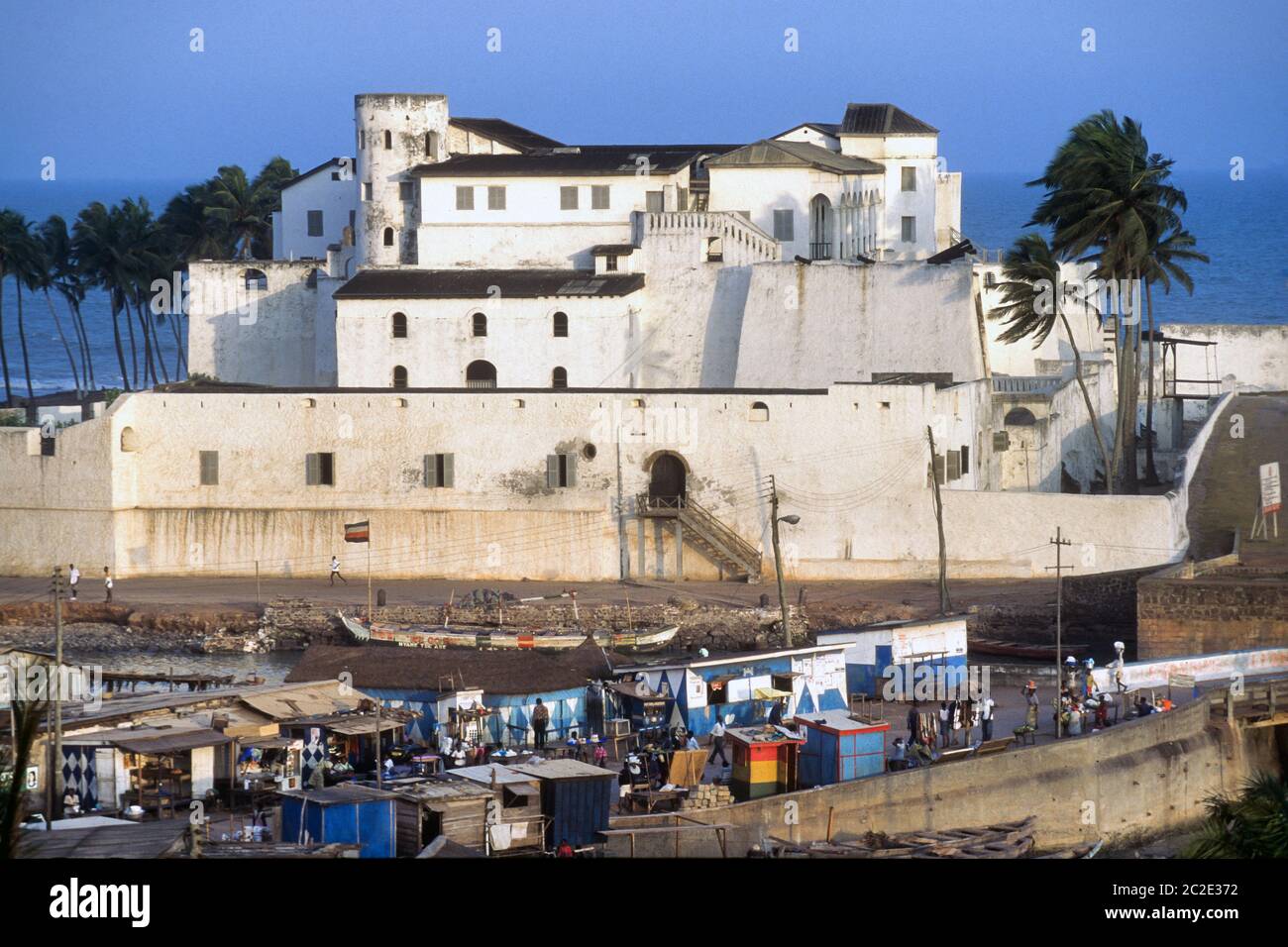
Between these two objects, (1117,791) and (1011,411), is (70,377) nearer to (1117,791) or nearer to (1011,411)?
(1011,411)

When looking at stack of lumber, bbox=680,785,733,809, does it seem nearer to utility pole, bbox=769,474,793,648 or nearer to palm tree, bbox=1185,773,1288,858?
palm tree, bbox=1185,773,1288,858

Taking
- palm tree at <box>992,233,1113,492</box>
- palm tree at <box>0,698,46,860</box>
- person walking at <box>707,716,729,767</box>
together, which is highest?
palm tree at <box>992,233,1113,492</box>

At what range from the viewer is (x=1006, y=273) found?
61.4 m

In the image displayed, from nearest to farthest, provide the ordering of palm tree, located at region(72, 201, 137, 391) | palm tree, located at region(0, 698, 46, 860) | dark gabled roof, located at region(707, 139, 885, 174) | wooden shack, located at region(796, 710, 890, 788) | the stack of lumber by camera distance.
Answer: palm tree, located at region(0, 698, 46, 860) < the stack of lumber < wooden shack, located at region(796, 710, 890, 788) < dark gabled roof, located at region(707, 139, 885, 174) < palm tree, located at region(72, 201, 137, 391)

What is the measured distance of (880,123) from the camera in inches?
2704

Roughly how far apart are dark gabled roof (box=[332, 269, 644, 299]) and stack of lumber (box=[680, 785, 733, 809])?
29.4 metres

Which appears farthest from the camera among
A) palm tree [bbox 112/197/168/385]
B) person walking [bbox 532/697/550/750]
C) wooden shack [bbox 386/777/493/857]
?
palm tree [bbox 112/197/168/385]

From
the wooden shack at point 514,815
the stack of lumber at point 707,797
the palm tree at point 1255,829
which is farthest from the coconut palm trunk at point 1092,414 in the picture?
the palm tree at point 1255,829

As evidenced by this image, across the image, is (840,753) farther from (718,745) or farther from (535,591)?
(535,591)

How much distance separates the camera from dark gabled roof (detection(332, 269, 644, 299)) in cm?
6266

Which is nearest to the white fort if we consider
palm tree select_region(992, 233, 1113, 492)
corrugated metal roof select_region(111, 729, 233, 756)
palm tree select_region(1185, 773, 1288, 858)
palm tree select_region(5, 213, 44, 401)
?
palm tree select_region(992, 233, 1113, 492)

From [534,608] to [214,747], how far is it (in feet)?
61.2

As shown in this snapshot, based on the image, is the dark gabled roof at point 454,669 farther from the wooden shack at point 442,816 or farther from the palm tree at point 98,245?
the palm tree at point 98,245

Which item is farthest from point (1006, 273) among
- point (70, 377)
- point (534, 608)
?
point (70, 377)
